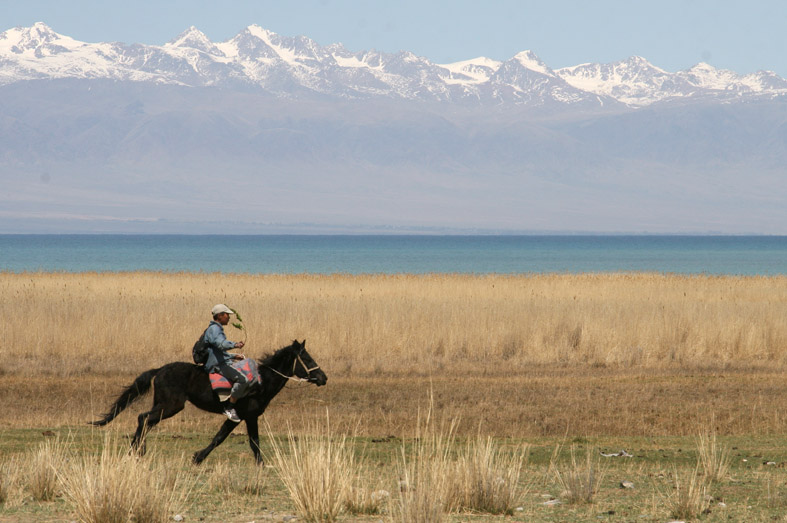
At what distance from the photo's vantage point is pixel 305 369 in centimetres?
1151

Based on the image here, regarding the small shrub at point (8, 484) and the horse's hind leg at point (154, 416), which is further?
the horse's hind leg at point (154, 416)

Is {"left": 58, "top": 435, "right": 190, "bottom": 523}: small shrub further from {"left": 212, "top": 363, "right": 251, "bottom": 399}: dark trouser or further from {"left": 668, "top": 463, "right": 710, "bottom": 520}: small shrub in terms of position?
{"left": 668, "top": 463, "right": 710, "bottom": 520}: small shrub

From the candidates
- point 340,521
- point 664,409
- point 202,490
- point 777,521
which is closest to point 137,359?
point 664,409

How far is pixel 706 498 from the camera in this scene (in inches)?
389

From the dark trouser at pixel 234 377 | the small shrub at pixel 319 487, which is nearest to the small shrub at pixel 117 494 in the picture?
the small shrub at pixel 319 487

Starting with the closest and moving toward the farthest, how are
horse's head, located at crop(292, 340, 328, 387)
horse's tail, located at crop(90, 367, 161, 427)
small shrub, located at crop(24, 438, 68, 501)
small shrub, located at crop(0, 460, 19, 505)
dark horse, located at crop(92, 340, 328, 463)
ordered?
small shrub, located at crop(0, 460, 19, 505)
small shrub, located at crop(24, 438, 68, 501)
dark horse, located at crop(92, 340, 328, 463)
horse's head, located at crop(292, 340, 328, 387)
horse's tail, located at crop(90, 367, 161, 427)

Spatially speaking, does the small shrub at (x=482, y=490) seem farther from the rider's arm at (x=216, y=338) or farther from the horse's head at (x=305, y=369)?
the rider's arm at (x=216, y=338)

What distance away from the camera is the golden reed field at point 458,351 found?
1762cm

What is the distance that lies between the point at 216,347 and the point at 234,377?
1.32 ft

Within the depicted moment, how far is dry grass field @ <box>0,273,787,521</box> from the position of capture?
11172 millimetres

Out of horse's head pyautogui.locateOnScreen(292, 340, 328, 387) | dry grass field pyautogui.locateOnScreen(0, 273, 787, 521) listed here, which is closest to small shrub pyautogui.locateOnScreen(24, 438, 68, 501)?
dry grass field pyautogui.locateOnScreen(0, 273, 787, 521)

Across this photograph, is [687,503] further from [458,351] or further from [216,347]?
[458,351]

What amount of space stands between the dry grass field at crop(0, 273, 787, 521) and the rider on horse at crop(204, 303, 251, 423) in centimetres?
76

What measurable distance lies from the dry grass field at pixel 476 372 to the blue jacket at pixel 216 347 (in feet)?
3.73
